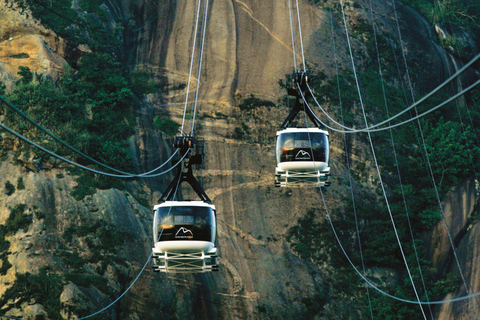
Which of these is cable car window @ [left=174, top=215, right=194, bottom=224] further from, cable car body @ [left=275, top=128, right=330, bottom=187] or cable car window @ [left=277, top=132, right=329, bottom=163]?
cable car window @ [left=277, top=132, right=329, bottom=163]

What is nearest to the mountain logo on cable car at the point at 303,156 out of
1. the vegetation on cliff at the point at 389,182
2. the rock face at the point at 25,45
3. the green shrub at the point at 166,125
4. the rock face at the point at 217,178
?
the rock face at the point at 217,178

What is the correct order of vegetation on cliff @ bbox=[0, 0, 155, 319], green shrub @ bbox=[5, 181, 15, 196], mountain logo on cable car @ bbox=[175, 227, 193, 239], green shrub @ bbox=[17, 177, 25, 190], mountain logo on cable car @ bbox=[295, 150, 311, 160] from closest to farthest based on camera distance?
mountain logo on cable car @ bbox=[175, 227, 193, 239], mountain logo on cable car @ bbox=[295, 150, 311, 160], vegetation on cliff @ bbox=[0, 0, 155, 319], green shrub @ bbox=[5, 181, 15, 196], green shrub @ bbox=[17, 177, 25, 190]

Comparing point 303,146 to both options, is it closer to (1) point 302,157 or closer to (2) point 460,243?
(1) point 302,157

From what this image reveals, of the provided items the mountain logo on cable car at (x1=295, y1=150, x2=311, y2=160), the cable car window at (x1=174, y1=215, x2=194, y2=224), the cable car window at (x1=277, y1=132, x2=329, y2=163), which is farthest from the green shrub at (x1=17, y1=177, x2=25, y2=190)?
the mountain logo on cable car at (x1=295, y1=150, x2=311, y2=160)

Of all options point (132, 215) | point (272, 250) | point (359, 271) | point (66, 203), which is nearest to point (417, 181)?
point (359, 271)

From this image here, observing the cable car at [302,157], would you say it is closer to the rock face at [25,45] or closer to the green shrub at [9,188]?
the green shrub at [9,188]

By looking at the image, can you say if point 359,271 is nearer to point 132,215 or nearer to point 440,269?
point 440,269
